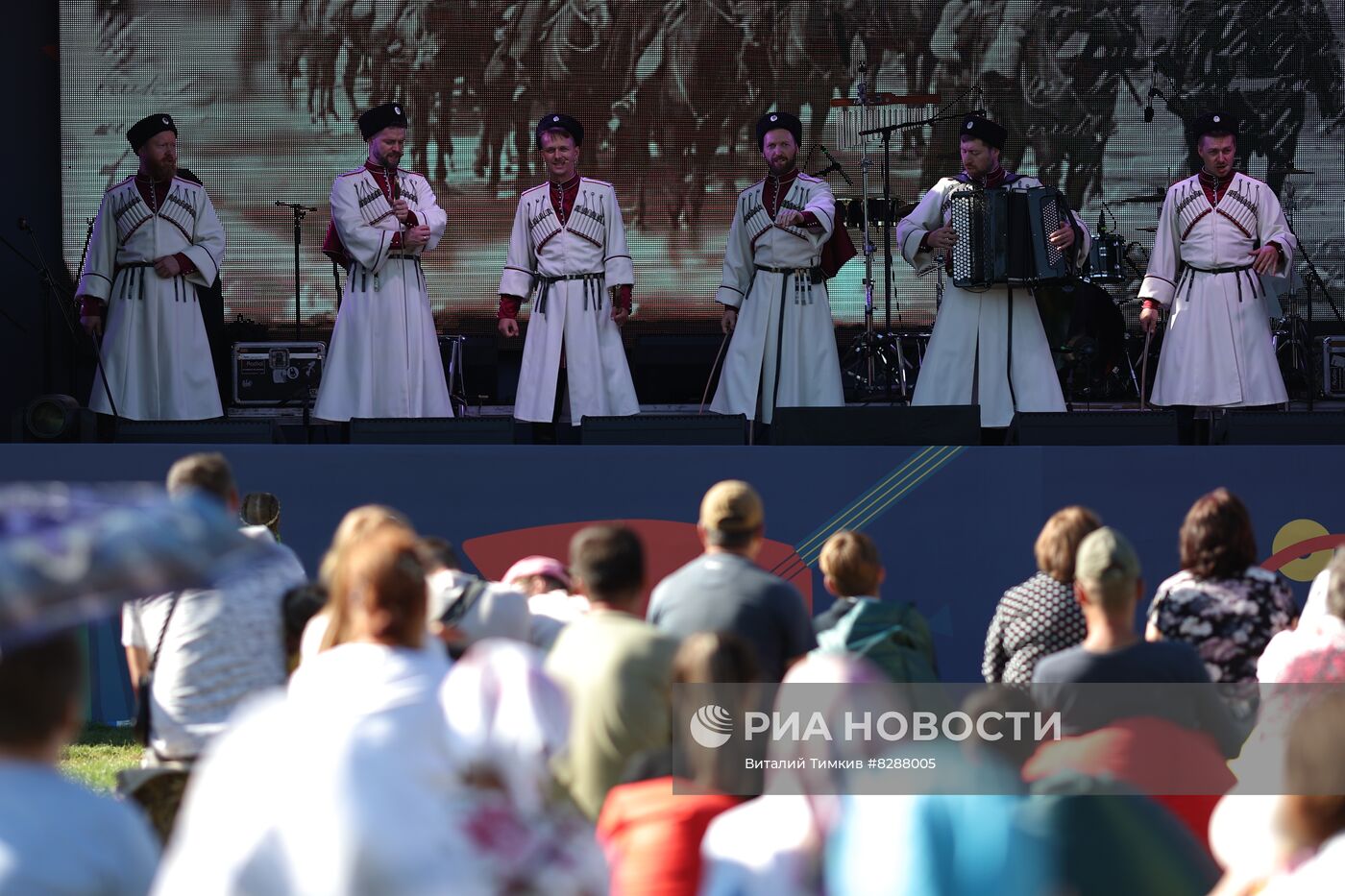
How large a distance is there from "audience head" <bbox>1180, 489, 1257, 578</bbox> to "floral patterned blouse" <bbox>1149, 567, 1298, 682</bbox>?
0.11 feet

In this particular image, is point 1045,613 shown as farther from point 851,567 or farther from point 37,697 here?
point 37,697

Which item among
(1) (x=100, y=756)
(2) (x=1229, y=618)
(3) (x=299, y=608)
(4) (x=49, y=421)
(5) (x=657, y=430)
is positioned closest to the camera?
(3) (x=299, y=608)

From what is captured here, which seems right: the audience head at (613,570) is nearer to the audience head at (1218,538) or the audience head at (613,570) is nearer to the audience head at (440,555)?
the audience head at (440,555)

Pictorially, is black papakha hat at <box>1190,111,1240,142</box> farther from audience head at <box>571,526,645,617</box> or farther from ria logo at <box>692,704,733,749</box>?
ria logo at <box>692,704,733,749</box>

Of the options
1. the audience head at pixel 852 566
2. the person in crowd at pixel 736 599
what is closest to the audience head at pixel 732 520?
the person in crowd at pixel 736 599

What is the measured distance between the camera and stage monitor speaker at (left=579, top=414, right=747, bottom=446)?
7.30 meters

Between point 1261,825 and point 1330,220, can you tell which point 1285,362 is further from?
point 1261,825

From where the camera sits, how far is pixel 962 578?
22.8 ft

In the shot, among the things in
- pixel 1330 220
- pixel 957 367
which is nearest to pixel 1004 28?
pixel 1330 220

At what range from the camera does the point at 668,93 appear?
40.5 ft

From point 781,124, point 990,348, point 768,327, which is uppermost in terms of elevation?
point 781,124

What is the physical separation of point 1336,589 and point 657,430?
412 centimetres

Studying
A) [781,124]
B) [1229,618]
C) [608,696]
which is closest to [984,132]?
[781,124]

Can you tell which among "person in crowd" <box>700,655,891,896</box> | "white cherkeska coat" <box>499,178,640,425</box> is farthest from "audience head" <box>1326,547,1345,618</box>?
"white cherkeska coat" <box>499,178,640,425</box>
